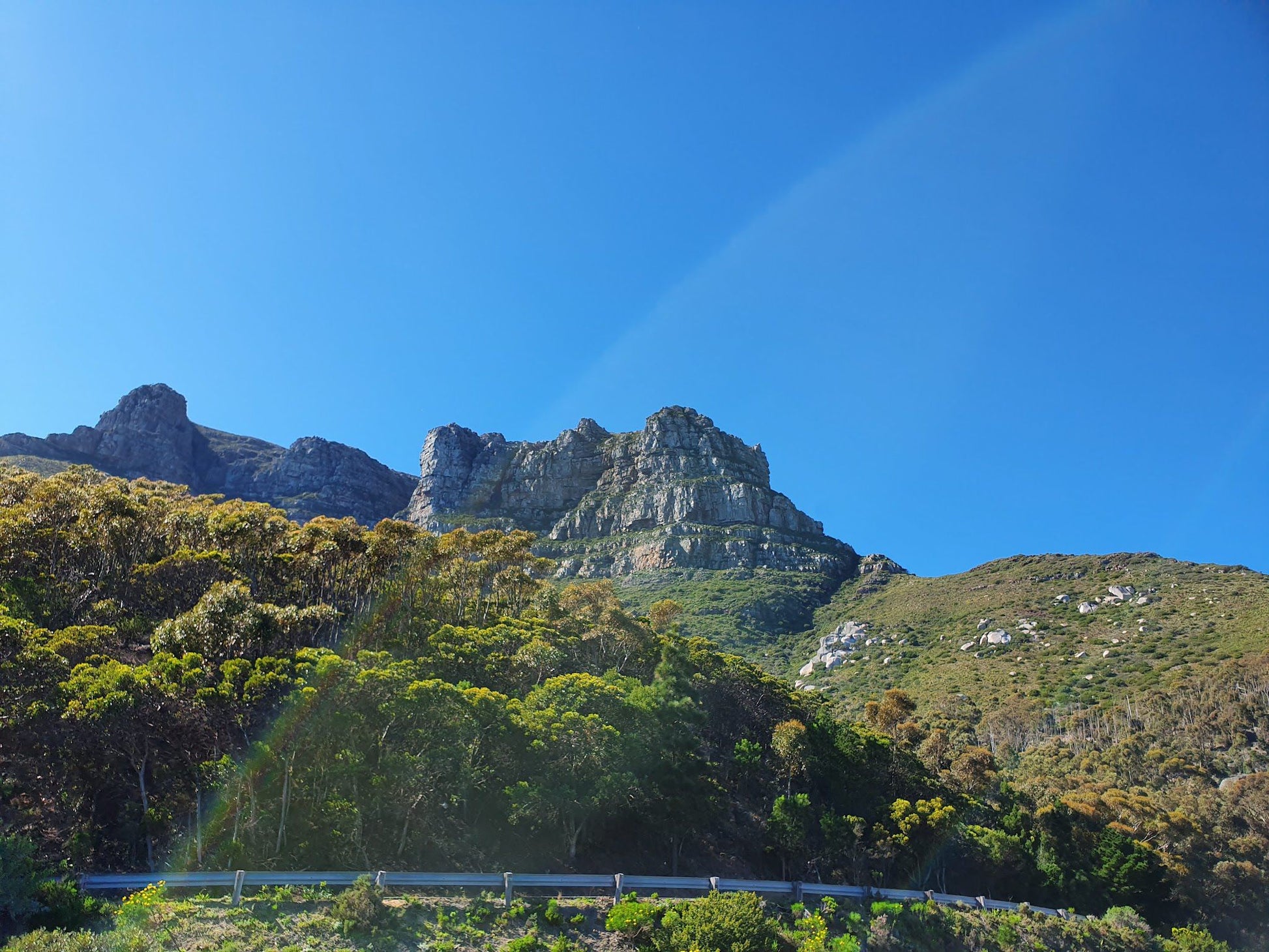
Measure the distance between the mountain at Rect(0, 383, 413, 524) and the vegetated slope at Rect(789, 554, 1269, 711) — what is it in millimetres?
108324

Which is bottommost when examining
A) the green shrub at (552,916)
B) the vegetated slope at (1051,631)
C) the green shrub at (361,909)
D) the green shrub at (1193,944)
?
the green shrub at (1193,944)

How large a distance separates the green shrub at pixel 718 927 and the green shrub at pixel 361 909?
8.76 m

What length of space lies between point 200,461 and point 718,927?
193 meters

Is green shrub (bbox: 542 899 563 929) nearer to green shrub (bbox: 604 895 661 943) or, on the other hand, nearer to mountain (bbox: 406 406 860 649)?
green shrub (bbox: 604 895 661 943)

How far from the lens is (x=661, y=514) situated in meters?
158

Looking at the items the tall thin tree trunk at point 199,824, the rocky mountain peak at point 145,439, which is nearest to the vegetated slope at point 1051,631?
the tall thin tree trunk at point 199,824

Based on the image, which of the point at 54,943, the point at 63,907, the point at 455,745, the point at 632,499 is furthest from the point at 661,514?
the point at 54,943

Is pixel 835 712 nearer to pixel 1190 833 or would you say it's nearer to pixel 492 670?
pixel 1190 833

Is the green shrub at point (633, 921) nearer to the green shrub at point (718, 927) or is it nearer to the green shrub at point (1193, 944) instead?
the green shrub at point (718, 927)

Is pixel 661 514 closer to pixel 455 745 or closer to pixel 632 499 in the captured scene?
pixel 632 499

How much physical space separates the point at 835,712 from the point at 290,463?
506 feet

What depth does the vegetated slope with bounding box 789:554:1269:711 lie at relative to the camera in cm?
7931

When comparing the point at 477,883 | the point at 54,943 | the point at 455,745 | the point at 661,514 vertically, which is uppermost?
the point at 661,514

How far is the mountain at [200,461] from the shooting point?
161625mm
